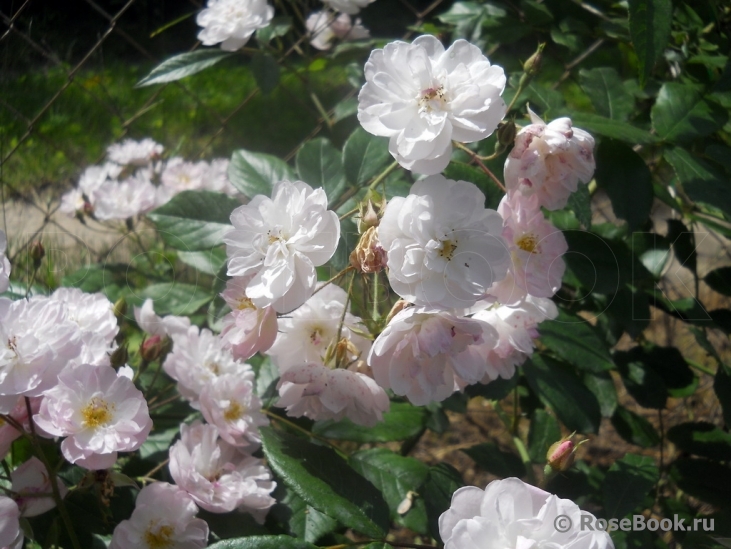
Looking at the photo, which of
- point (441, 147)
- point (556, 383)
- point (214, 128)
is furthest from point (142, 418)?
point (214, 128)

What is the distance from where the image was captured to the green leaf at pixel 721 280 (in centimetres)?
99

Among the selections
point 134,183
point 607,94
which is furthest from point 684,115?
point 134,183

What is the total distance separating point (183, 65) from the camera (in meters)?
0.94

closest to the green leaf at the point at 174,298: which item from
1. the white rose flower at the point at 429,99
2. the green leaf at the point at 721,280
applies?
the white rose flower at the point at 429,99

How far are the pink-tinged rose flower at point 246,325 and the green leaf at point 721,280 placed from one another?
778 millimetres

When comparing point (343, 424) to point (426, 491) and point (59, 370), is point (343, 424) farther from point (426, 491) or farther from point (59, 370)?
point (59, 370)

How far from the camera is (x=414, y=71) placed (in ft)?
1.67

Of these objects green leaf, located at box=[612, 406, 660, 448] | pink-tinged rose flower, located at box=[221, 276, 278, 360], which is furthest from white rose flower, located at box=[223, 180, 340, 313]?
green leaf, located at box=[612, 406, 660, 448]

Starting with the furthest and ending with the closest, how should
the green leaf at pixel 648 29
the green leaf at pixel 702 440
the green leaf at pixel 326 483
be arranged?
the green leaf at pixel 702 440, the green leaf at pixel 648 29, the green leaf at pixel 326 483

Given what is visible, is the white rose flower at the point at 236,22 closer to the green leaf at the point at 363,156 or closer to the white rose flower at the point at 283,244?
the green leaf at the point at 363,156

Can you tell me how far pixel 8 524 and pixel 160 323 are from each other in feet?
0.90

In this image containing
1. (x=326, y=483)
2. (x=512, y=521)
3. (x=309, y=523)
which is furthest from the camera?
(x=309, y=523)

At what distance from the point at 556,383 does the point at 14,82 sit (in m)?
0.81

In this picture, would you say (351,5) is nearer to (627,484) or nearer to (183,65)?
(183,65)
